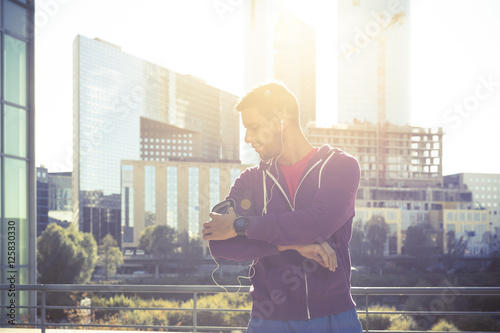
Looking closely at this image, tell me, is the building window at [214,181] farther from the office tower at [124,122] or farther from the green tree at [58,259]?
the green tree at [58,259]

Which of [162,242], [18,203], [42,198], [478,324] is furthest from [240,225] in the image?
[42,198]

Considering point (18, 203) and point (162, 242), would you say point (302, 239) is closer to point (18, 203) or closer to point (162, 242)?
point (18, 203)

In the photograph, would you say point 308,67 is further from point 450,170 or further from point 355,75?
point 450,170

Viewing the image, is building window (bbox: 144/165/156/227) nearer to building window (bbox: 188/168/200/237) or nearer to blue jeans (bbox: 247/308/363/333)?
building window (bbox: 188/168/200/237)

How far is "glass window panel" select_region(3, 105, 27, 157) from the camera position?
1018 cm

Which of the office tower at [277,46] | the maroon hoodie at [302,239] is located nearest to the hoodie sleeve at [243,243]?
the maroon hoodie at [302,239]

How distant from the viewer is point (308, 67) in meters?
138

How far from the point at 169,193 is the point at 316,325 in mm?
93040

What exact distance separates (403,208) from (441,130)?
33.1m

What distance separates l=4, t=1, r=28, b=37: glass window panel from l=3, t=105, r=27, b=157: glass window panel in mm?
1643

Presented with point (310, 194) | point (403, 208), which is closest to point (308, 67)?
point (403, 208)

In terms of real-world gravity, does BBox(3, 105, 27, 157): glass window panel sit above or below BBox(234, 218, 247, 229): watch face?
above

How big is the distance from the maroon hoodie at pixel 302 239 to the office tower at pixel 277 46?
438ft

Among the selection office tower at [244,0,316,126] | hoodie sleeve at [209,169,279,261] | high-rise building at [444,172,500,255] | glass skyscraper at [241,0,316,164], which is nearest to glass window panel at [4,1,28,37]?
hoodie sleeve at [209,169,279,261]
